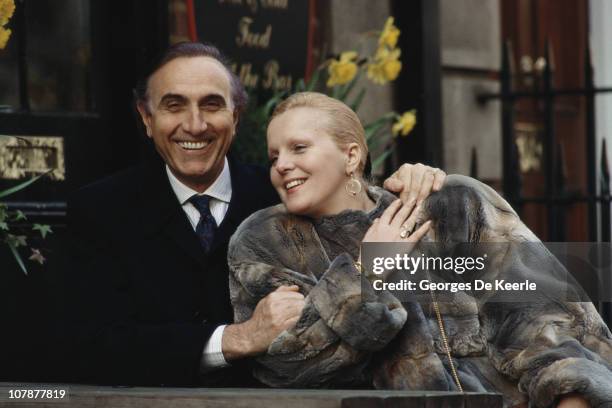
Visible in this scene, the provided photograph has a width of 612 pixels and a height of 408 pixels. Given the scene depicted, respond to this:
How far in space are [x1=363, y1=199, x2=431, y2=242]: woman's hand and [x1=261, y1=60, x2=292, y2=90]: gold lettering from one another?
2.74m

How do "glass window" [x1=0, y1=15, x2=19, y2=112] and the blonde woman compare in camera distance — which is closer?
the blonde woman

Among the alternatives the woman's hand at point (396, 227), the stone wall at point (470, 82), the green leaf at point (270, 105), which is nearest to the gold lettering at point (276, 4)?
the green leaf at point (270, 105)

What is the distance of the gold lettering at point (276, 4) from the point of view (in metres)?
6.84

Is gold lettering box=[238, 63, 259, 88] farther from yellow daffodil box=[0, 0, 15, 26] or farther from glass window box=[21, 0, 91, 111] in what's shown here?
yellow daffodil box=[0, 0, 15, 26]

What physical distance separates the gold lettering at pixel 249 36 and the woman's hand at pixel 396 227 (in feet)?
9.06

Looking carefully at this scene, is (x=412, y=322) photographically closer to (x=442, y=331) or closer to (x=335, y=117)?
(x=442, y=331)

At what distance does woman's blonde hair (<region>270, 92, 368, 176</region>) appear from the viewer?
4.13 metres

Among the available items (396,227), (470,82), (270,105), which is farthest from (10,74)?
(470,82)

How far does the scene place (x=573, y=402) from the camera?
381 cm

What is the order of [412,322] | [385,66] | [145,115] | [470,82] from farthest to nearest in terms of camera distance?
[470,82] → [385,66] → [145,115] → [412,322]

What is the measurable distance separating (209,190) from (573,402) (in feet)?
4.77

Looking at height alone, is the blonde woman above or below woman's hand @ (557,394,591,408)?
above

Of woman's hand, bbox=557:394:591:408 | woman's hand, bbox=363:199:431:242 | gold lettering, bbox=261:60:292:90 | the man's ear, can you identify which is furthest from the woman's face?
gold lettering, bbox=261:60:292:90

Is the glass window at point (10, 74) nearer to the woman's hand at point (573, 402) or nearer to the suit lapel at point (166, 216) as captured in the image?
the suit lapel at point (166, 216)
